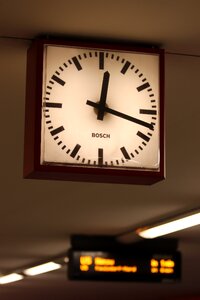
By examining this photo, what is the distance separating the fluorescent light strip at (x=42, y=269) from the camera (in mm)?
13433

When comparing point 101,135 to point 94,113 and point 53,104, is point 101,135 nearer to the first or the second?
point 94,113

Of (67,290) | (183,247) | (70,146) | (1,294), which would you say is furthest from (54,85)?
(1,294)

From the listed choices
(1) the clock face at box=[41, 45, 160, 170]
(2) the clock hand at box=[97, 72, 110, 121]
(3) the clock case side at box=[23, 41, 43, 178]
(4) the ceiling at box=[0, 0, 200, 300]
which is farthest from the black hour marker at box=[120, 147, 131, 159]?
(4) the ceiling at box=[0, 0, 200, 300]

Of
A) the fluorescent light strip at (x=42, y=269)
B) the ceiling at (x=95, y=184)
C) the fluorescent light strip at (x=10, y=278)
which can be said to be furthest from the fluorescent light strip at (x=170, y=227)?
the fluorescent light strip at (x=10, y=278)

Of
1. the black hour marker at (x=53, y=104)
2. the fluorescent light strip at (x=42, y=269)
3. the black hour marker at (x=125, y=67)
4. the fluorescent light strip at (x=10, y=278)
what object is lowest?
the fluorescent light strip at (x=10, y=278)

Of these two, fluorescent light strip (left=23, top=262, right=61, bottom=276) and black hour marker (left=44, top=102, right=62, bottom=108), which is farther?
fluorescent light strip (left=23, top=262, right=61, bottom=276)

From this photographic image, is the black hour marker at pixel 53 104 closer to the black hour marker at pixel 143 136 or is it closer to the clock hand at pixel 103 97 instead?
the clock hand at pixel 103 97

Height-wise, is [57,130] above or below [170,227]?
below

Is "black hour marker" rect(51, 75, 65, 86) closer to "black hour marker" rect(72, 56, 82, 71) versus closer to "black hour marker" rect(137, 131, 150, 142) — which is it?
"black hour marker" rect(72, 56, 82, 71)

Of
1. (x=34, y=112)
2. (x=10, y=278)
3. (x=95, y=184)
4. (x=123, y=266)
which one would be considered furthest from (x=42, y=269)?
(x=34, y=112)

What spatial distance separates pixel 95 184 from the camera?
7.55m

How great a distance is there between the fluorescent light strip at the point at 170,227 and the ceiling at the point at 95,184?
7.8 inches

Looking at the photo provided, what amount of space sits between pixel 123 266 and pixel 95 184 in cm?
267

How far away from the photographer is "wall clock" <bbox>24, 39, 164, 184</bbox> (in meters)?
3.99
